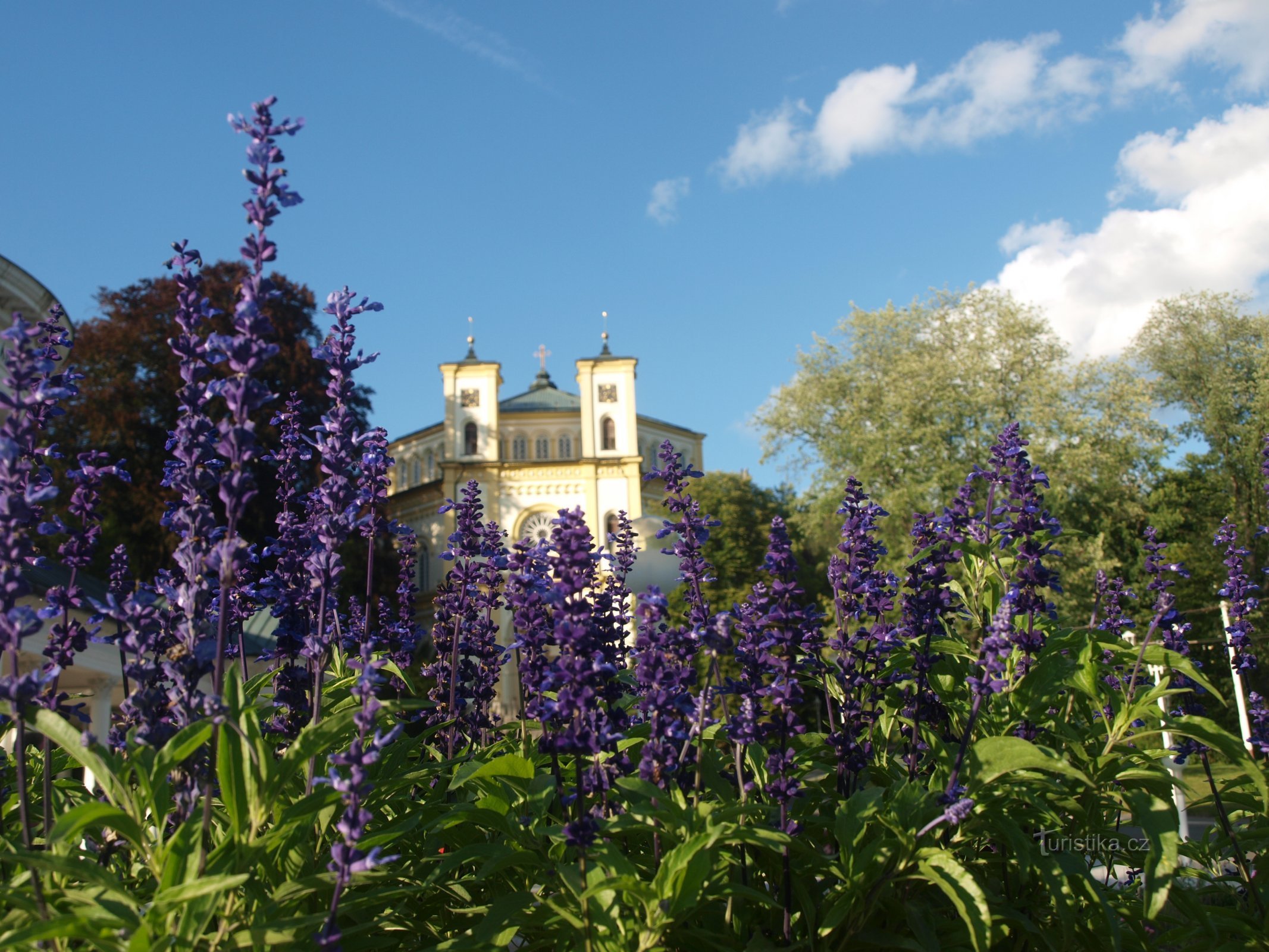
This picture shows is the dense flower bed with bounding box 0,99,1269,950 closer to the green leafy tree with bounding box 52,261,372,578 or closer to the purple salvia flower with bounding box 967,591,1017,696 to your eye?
the purple salvia flower with bounding box 967,591,1017,696

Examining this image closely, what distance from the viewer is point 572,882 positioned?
279cm

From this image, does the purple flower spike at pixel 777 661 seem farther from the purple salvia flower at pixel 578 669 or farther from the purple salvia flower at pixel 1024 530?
the purple salvia flower at pixel 1024 530

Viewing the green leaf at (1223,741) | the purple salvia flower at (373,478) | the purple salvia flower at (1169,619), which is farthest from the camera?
A: the purple salvia flower at (1169,619)

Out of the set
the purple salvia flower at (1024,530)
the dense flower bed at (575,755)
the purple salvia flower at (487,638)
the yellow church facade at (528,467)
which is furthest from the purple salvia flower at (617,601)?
the yellow church facade at (528,467)

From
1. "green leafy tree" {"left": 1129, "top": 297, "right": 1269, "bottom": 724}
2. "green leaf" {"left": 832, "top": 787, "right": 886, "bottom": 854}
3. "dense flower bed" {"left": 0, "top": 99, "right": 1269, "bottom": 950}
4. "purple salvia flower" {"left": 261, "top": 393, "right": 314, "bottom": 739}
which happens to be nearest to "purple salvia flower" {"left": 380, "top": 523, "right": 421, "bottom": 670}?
"dense flower bed" {"left": 0, "top": 99, "right": 1269, "bottom": 950}

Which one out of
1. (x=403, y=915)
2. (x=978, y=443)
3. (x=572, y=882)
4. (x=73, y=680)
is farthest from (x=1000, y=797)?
(x=978, y=443)

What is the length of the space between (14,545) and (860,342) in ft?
116

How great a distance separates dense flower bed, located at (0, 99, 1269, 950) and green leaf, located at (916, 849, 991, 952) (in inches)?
0.6

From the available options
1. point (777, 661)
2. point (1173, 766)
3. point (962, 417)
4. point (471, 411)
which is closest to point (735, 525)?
point (471, 411)

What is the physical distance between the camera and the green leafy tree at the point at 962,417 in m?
29.7

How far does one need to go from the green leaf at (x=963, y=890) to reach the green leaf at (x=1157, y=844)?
0.62 meters

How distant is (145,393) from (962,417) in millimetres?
26344

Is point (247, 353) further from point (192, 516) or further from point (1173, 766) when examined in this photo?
point (1173, 766)

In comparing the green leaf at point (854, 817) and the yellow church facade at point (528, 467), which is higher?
the yellow church facade at point (528, 467)
